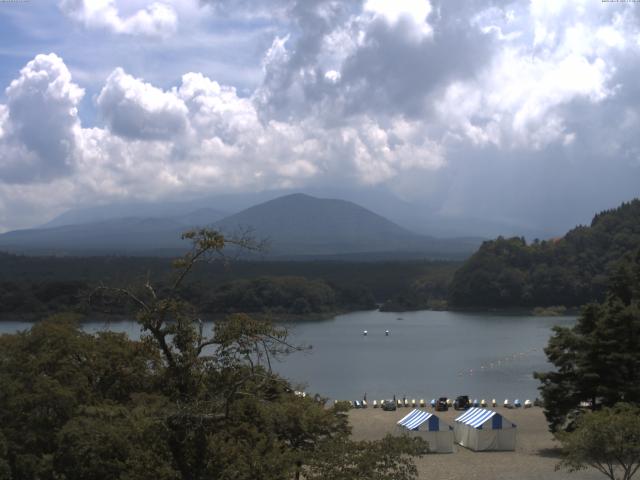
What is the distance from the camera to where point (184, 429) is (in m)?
7.00

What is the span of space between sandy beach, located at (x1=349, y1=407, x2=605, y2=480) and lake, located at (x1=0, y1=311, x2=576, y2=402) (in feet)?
11.8

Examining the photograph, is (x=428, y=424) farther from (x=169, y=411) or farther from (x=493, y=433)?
(x=169, y=411)

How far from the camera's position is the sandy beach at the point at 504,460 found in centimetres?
1508

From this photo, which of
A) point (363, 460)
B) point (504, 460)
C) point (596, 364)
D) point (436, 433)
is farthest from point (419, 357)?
point (363, 460)

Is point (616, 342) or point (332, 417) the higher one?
point (616, 342)

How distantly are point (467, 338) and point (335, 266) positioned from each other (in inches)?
2067

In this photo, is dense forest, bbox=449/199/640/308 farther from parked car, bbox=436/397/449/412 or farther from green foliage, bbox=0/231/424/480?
green foliage, bbox=0/231/424/480

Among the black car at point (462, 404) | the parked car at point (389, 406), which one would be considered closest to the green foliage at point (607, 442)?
the black car at point (462, 404)

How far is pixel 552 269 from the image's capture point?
74000 mm

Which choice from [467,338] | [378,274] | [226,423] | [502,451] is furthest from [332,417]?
[378,274]

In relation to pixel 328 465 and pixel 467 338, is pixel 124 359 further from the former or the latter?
pixel 467 338

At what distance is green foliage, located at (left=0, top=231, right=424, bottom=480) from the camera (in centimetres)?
688

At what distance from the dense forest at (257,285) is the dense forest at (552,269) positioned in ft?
19.0

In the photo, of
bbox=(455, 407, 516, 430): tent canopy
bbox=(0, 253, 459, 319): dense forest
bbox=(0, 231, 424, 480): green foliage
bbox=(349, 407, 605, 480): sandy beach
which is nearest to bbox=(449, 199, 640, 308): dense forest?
bbox=(0, 253, 459, 319): dense forest
